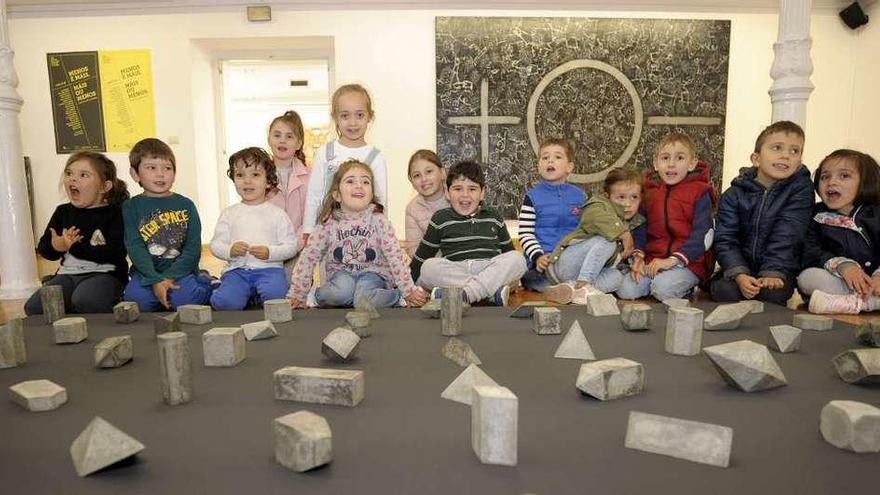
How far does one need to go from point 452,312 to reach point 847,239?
2.73m

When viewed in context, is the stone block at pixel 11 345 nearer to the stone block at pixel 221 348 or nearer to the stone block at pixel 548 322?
the stone block at pixel 221 348

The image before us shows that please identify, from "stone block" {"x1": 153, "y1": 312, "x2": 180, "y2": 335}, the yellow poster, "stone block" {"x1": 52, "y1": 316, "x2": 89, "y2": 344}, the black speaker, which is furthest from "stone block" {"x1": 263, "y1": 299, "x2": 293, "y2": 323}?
the black speaker

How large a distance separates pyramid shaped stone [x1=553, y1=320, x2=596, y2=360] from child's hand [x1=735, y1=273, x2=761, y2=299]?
200 centimetres

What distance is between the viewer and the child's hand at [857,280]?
3.18 metres

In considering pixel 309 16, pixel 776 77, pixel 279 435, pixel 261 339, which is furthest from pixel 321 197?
pixel 309 16

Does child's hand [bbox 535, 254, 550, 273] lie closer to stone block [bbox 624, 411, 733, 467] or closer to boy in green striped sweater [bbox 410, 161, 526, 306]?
boy in green striped sweater [bbox 410, 161, 526, 306]

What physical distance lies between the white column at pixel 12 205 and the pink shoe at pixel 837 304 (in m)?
5.62

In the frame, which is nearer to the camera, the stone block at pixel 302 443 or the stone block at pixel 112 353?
the stone block at pixel 302 443

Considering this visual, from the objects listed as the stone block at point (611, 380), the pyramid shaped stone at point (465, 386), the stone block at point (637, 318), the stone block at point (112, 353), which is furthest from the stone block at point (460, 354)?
the stone block at point (112, 353)

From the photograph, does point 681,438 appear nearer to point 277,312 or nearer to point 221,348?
point 221,348

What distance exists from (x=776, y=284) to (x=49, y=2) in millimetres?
8832

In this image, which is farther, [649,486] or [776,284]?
[776,284]

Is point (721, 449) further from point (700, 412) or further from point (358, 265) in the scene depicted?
point (358, 265)

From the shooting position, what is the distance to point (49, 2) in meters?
7.36
